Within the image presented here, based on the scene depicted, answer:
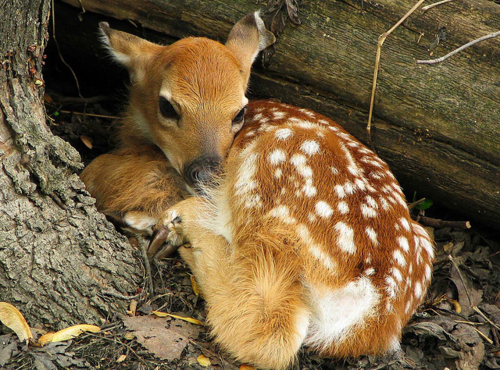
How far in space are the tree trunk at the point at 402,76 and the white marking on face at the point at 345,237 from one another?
1134 millimetres

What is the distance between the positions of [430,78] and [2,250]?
278cm

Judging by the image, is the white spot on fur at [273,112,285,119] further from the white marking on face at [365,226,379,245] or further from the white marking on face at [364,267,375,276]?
the white marking on face at [364,267,375,276]

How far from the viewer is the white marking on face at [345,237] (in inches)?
114

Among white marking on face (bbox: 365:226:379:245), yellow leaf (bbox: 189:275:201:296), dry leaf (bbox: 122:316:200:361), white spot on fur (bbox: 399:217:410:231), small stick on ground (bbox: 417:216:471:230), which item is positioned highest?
white marking on face (bbox: 365:226:379:245)

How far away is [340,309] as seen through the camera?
284 centimetres

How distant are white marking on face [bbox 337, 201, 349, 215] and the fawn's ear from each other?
50.0 inches

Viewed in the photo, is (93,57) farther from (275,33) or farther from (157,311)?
(157,311)

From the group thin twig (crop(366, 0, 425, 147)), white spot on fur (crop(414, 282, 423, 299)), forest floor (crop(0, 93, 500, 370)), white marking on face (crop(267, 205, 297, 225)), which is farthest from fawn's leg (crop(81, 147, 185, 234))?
white spot on fur (crop(414, 282, 423, 299))

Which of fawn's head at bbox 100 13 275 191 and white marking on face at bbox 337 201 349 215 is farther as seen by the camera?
fawn's head at bbox 100 13 275 191

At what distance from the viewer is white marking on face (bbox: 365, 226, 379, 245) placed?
295 centimetres

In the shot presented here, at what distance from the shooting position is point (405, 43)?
3646mm

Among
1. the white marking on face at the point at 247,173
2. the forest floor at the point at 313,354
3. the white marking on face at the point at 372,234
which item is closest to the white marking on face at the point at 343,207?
the white marking on face at the point at 372,234

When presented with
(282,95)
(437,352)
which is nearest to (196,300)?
(437,352)

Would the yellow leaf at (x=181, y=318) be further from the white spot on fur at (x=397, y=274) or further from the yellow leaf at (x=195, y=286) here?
the white spot on fur at (x=397, y=274)
